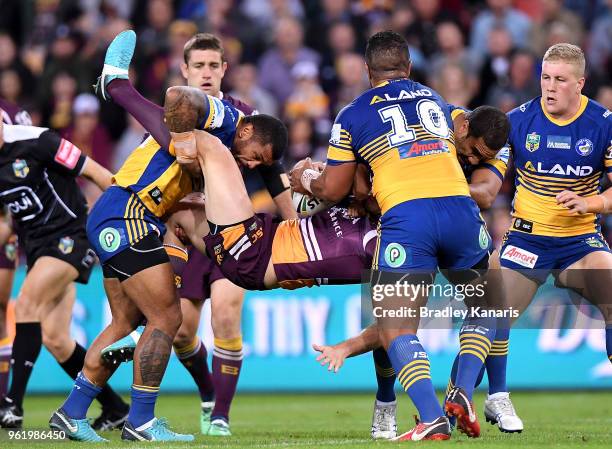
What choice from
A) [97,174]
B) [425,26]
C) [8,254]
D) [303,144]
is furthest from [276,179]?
[425,26]

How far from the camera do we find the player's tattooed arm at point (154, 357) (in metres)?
7.92

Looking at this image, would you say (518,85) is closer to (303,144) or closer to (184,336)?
(303,144)

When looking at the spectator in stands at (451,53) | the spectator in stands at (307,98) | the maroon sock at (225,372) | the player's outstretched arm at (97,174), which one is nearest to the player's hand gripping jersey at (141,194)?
the player's outstretched arm at (97,174)

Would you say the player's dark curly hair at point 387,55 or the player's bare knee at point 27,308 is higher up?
the player's dark curly hair at point 387,55

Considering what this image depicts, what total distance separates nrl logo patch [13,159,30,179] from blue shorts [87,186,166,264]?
1504mm

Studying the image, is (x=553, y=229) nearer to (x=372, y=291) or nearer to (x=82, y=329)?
(x=372, y=291)

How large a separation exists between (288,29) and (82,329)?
18.7 ft

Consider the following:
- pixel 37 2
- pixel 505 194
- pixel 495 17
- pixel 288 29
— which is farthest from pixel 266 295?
pixel 37 2

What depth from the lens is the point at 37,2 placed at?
714 inches

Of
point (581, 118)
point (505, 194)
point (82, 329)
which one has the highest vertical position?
point (581, 118)

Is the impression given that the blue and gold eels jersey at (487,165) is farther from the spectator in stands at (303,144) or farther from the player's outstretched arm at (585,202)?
Result: the spectator in stands at (303,144)

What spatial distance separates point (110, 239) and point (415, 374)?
2416mm

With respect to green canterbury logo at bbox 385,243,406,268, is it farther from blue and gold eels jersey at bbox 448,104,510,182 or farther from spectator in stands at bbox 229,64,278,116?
spectator in stands at bbox 229,64,278,116

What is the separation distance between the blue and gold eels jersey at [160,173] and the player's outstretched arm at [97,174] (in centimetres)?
82
